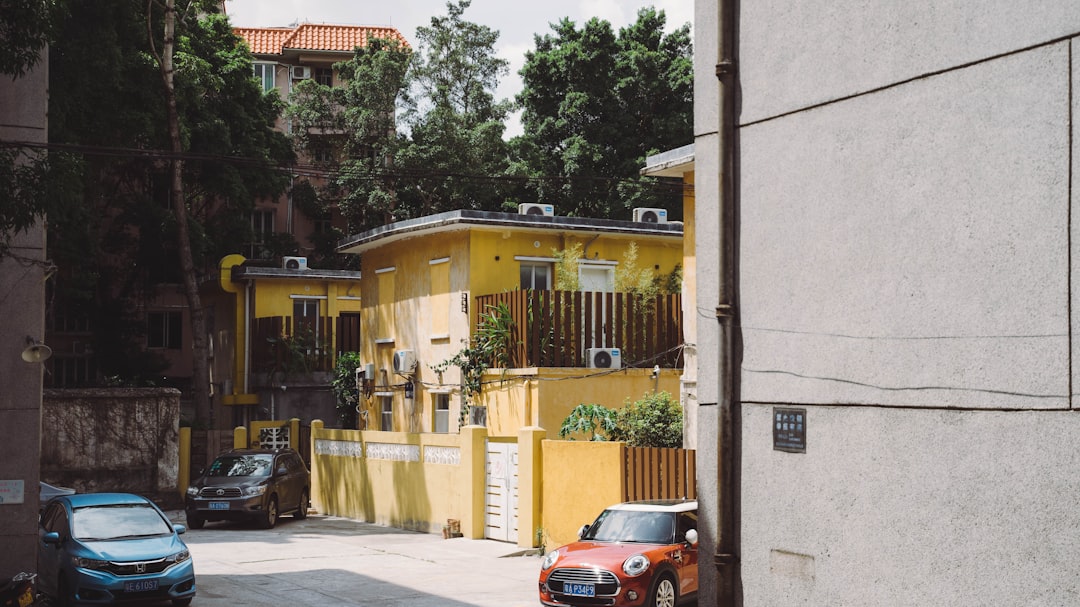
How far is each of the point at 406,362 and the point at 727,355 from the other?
19487 millimetres

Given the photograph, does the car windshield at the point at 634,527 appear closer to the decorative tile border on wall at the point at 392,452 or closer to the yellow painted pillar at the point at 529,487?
the yellow painted pillar at the point at 529,487

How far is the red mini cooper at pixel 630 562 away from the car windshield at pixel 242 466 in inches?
486

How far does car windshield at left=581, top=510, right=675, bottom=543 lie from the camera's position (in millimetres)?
13961

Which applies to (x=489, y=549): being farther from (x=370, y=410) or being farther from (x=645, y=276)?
(x=370, y=410)

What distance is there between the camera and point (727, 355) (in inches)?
Answer: 334

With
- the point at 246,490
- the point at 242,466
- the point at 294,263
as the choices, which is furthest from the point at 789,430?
the point at 294,263

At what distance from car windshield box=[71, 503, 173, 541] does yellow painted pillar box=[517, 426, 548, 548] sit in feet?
20.1

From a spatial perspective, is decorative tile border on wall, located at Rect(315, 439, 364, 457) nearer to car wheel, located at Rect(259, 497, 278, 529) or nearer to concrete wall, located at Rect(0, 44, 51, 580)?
car wheel, located at Rect(259, 497, 278, 529)

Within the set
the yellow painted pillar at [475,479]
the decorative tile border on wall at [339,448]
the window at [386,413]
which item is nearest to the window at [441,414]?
the decorative tile border on wall at [339,448]

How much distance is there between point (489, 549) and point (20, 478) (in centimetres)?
823

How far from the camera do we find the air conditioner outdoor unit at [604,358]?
22969mm

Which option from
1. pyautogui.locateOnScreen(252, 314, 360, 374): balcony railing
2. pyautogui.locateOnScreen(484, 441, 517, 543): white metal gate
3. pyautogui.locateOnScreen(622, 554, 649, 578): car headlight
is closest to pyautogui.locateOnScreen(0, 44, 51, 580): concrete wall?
pyautogui.locateOnScreen(622, 554, 649, 578): car headlight

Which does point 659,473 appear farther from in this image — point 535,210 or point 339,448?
point 339,448

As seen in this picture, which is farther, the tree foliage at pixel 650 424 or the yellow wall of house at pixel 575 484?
the tree foliage at pixel 650 424
